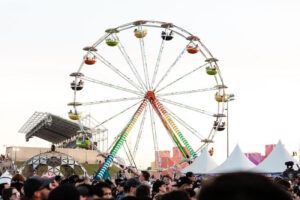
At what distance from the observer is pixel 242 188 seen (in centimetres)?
126

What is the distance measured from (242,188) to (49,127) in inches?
3109

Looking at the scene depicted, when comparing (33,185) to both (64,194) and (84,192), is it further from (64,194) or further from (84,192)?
(64,194)

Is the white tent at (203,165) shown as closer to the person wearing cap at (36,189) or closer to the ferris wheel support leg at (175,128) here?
the ferris wheel support leg at (175,128)

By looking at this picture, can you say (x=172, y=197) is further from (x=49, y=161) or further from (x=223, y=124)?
(x=49, y=161)

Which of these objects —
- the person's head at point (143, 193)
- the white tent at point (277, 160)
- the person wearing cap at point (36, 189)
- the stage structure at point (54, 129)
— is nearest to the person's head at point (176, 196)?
the person wearing cap at point (36, 189)

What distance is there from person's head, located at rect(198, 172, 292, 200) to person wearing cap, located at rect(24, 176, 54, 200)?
4.31m

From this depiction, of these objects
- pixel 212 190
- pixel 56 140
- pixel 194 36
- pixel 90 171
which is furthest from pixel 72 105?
pixel 56 140

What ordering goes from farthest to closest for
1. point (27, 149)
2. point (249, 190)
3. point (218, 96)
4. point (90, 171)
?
point (27, 149) → point (90, 171) → point (218, 96) → point (249, 190)

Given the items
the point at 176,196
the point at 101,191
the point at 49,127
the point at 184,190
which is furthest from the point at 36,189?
the point at 49,127

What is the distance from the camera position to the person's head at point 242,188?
4.12ft

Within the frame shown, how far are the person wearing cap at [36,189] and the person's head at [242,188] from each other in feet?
14.1

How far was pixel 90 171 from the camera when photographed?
7119 cm

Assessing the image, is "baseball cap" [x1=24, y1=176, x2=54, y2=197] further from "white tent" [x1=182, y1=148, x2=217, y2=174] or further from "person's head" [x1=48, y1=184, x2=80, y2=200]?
"white tent" [x1=182, y1=148, x2=217, y2=174]

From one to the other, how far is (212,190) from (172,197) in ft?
8.68
